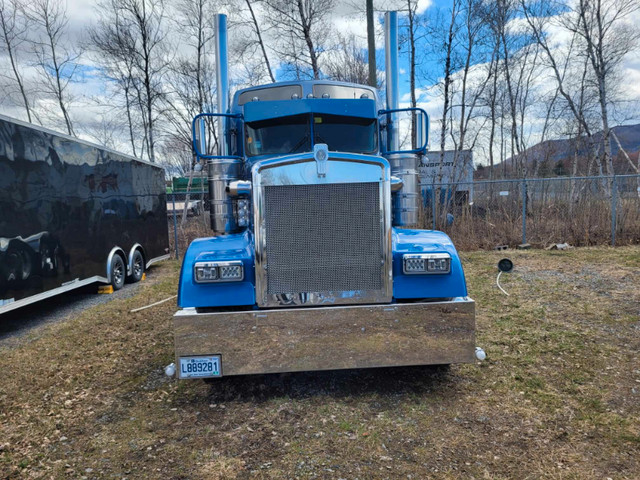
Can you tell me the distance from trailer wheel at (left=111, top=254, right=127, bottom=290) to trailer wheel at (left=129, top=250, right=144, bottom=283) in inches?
15.1

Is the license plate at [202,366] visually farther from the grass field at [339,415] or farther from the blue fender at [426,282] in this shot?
the blue fender at [426,282]

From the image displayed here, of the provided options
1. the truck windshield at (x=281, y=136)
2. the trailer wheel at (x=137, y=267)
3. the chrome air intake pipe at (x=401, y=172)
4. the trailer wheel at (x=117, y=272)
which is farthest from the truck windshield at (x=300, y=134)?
the trailer wheel at (x=137, y=267)

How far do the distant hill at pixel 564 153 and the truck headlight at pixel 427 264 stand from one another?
2401 cm

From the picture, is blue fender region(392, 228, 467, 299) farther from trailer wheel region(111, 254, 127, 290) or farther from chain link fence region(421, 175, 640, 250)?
chain link fence region(421, 175, 640, 250)

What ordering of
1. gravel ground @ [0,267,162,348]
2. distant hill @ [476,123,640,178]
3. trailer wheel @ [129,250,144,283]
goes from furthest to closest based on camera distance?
distant hill @ [476,123,640,178] < trailer wheel @ [129,250,144,283] < gravel ground @ [0,267,162,348]

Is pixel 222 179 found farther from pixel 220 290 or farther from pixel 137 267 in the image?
pixel 137 267

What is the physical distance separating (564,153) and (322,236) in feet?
93.7

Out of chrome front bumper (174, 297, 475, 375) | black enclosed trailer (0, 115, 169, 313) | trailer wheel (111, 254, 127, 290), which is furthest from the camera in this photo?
trailer wheel (111, 254, 127, 290)

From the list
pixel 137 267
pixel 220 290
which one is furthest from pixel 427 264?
pixel 137 267

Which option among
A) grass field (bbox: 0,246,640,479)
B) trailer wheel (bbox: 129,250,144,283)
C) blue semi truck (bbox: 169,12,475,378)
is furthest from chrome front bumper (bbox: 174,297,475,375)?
trailer wheel (bbox: 129,250,144,283)

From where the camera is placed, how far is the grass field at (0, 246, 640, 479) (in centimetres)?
279

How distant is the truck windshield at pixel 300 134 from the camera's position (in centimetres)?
514

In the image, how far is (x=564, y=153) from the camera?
2728 cm

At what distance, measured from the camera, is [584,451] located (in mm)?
2842
